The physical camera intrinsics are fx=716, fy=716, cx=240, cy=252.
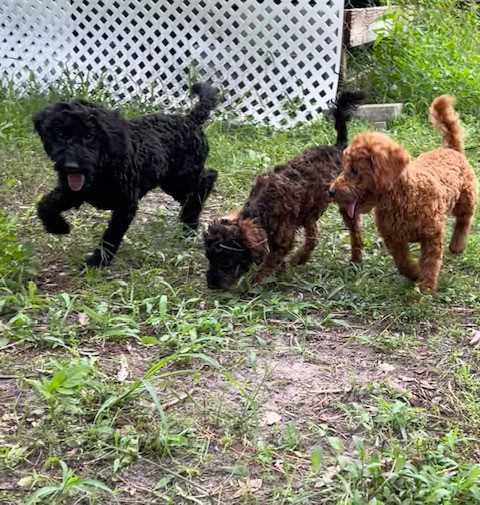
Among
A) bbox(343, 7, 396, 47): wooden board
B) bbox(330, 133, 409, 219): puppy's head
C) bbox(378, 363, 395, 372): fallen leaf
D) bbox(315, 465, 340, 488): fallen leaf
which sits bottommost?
bbox(378, 363, 395, 372): fallen leaf

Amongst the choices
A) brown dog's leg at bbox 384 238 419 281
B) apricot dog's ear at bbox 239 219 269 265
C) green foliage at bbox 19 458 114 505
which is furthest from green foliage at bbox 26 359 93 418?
brown dog's leg at bbox 384 238 419 281

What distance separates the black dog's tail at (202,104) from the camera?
5.43m

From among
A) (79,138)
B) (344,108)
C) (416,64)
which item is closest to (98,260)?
(79,138)

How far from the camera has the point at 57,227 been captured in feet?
15.7

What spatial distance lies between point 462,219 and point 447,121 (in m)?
0.68

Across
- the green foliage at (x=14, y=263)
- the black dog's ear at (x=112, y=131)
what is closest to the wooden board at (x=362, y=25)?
the black dog's ear at (x=112, y=131)

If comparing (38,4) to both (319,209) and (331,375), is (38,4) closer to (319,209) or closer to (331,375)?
(319,209)

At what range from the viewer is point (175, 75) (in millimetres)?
8164

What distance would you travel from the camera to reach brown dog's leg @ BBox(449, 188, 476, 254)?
475cm

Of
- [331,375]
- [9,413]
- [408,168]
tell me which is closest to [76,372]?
[9,413]

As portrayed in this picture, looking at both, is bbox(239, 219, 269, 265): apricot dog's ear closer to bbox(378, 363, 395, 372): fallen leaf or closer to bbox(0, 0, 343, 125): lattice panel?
bbox(378, 363, 395, 372): fallen leaf

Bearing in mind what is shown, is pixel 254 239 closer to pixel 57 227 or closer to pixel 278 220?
pixel 278 220

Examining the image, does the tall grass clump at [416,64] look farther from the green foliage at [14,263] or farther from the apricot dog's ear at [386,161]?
the green foliage at [14,263]

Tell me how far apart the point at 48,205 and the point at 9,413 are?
6.07ft
